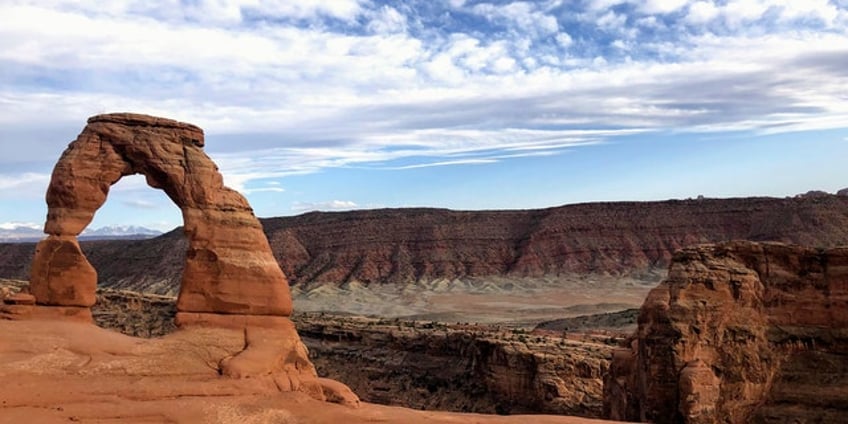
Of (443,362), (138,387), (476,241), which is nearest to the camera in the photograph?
(138,387)

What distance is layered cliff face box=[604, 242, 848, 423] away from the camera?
2145cm

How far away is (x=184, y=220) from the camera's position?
20.1m

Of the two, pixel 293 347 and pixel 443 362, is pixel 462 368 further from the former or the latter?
pixel 293 347

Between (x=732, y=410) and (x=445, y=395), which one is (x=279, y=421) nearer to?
(x=732, y=410)

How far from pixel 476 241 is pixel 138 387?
107 meters

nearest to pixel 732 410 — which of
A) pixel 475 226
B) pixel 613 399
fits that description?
pixel 613 399

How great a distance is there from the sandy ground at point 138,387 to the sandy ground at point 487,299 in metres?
59.0

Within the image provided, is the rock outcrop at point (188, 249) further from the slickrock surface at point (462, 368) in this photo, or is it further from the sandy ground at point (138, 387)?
the slickrock surface at point (462, 368)

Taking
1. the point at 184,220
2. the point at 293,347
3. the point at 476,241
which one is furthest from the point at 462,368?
the point at 476,241

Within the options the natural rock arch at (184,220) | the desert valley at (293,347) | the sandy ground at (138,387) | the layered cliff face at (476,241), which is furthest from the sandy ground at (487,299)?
the sandy ground at (138,387)

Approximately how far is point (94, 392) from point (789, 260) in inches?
792

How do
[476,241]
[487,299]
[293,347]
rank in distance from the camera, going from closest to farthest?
[293,347]
[487,299]
[476,241]

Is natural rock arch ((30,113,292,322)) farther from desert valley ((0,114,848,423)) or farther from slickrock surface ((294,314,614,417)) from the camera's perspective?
slickrock surface ((294,314,614,417))

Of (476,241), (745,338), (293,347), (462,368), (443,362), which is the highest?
(476,241)
